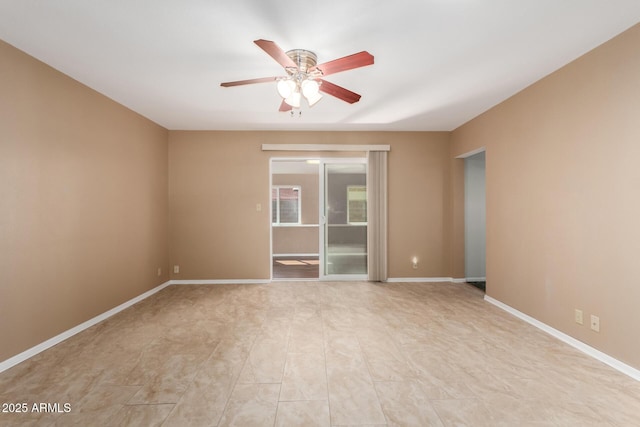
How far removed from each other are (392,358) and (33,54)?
3921 millimetres

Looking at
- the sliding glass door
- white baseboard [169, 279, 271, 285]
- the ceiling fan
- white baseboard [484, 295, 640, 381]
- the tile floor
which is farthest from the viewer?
the sliding glass door

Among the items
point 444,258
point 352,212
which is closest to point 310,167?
point 352,212

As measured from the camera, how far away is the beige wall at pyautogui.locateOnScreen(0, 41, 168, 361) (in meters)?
2.42

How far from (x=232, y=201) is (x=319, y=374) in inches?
136

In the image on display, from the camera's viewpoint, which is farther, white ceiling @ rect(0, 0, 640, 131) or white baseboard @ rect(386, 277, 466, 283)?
white baseboard @ rect(386, 277, 466, 283)

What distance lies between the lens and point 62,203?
2918 mm

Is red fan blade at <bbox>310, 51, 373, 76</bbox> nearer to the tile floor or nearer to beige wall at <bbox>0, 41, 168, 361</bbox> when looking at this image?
the tile floor

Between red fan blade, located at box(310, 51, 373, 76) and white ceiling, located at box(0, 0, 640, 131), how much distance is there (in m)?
0.29

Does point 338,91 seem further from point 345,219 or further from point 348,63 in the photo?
point 345,219

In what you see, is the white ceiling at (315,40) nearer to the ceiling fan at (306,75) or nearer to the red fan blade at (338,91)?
the ceiling fan at (306,75)

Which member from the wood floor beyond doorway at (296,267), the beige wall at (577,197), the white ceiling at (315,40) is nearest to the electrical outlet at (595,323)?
the beige wall at (577,197)

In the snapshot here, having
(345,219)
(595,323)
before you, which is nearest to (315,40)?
(595,323)

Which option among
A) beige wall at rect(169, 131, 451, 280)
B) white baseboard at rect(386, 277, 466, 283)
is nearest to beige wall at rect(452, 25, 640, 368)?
white baseboard at rect(386, 277, 466, 283)

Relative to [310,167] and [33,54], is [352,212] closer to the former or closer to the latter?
[310,167]
